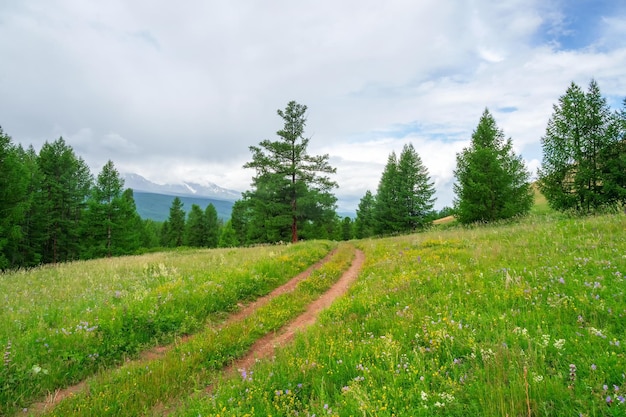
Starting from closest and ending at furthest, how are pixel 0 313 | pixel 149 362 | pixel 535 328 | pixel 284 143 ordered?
pixel 535 328 → pixel 149 362 → pixel 0 313 → pixel 284 143

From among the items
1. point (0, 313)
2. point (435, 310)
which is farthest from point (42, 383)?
point (435, 310)

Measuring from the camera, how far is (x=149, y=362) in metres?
5.09

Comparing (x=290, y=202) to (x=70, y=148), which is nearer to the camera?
(x=290, y=202)

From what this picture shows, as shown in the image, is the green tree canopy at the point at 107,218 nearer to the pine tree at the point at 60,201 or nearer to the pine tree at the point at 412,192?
the pine tree at the point at 60,201

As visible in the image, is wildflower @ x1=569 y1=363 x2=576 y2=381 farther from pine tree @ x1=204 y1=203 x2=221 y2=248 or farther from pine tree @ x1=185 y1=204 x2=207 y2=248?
pine tree @ x1=185 y1=204 x2=207 y2=248

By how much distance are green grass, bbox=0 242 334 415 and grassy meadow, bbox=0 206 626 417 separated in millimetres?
33

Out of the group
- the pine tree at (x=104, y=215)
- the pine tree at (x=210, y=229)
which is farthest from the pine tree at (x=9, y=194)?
the pine tree at (x=210, y=229)

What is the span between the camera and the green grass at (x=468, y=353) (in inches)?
105

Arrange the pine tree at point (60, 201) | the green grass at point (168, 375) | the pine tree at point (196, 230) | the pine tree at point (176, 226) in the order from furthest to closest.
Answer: the pine tree at point (176, 226)
the pine tree at point (196, 230)
the pine tree at point (60, 201)
the green grass at point (168, 375)

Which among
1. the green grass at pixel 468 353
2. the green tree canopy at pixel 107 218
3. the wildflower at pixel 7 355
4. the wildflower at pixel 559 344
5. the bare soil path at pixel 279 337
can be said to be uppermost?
the green tree canopy at pixel 107 218

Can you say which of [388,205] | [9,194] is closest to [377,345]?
[9,194]

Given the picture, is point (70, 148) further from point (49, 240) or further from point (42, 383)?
point (42, 383)

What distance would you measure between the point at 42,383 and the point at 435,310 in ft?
23.1

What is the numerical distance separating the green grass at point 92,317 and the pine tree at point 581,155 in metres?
22.8
